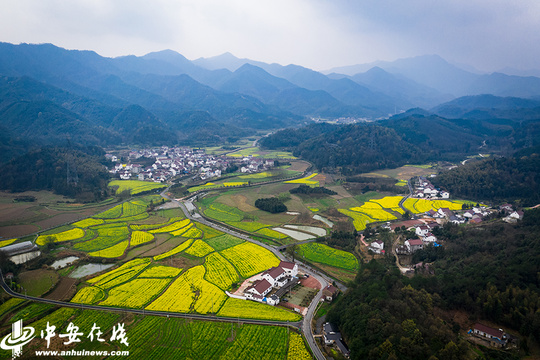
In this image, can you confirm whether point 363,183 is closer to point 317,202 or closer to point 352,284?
point 317,202

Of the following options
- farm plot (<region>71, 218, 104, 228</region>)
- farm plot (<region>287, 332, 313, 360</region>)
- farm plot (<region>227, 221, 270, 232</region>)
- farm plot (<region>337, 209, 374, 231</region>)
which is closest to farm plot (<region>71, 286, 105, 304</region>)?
farm plot (<region>287, 332, 313, 360</region>)

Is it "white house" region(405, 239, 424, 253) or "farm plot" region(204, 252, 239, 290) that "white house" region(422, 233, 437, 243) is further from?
"farm plot" region(204, 252, 239, 290)

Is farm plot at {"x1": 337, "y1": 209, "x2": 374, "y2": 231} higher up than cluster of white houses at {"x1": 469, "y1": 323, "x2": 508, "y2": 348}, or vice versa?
cluster of white houses at {"x1": 469, "y1": 323, "x2": 508, "y2": 348}

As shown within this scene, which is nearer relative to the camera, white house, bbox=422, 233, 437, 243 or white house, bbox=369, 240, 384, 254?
white house, bbox=369, 240, 384, 254

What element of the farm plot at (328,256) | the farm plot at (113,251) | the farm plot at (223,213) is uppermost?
the farm plot at (113,251)

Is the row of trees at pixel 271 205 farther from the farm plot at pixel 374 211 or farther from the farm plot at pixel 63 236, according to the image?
the farm plot at pixel 63 236

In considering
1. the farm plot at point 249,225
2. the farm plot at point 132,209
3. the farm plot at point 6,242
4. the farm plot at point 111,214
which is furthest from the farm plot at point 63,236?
the farm plot at point 249,225

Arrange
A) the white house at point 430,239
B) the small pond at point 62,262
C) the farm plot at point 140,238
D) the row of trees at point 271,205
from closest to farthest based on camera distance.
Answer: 1. the small pond at point 62,262
2. the white house at point 430,239
3. the farm plot at point 140,238
4. the row of trees at point 271,205
